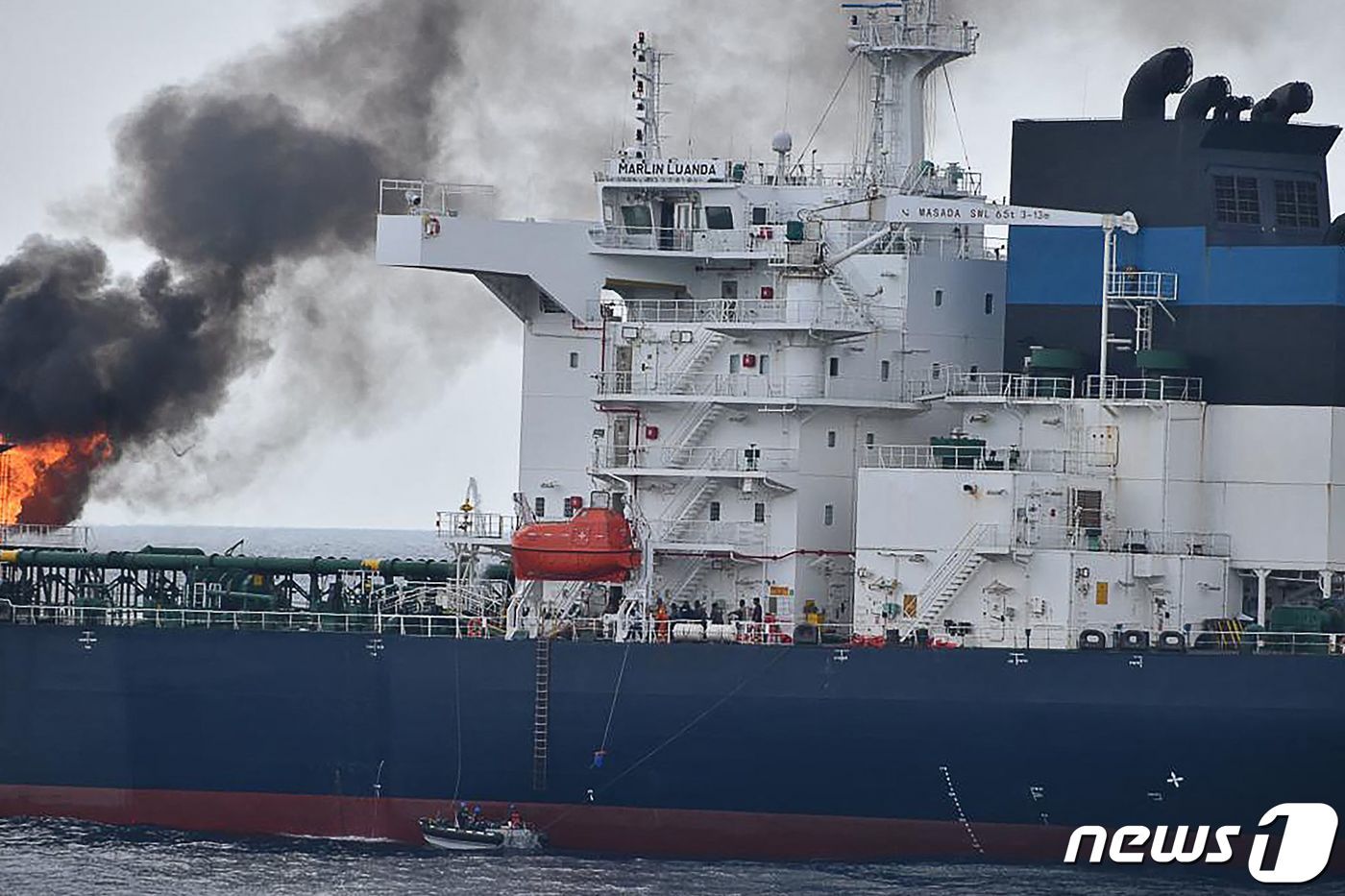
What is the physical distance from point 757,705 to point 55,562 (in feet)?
41.1

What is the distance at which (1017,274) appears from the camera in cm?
3962

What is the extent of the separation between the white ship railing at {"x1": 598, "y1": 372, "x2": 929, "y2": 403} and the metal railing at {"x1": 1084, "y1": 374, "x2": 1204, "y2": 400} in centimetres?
280

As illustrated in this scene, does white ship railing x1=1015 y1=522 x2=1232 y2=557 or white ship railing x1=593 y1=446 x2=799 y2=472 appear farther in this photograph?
white ship railing x1=593 y1=446 x2=799 y2=472

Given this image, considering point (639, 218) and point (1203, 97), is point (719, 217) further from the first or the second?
point (1203, 97)

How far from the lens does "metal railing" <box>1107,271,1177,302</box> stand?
38469 millimetres

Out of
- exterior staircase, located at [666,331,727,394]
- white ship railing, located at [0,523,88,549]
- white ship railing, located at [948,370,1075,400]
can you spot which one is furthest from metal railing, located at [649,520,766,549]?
white ship railing, located at [0,523,88,549]

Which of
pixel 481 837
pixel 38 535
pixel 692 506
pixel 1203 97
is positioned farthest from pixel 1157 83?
pixel 38 535

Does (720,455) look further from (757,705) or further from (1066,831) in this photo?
(1066,831)

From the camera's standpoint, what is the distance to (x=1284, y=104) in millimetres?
39594

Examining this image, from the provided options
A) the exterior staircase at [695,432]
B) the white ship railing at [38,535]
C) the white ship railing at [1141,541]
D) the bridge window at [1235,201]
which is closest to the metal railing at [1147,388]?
the white ship railing at [1141,541]

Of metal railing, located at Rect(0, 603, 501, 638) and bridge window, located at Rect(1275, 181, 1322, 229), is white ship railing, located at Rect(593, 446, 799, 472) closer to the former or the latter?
metal railing, located at Rect(0, 603, 501, 638)

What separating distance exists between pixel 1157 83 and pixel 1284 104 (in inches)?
75.4

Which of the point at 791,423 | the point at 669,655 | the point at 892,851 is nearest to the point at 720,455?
the point at 791,423

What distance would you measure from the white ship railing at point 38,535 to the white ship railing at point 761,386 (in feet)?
33.0
